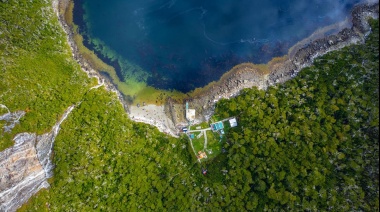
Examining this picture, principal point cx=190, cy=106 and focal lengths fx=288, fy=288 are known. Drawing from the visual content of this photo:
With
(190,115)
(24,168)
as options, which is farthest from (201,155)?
(24,168)

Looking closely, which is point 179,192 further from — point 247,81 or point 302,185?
point 247,81

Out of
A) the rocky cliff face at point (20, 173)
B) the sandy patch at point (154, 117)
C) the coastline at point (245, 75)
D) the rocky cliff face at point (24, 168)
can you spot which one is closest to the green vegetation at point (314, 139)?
the coastline at point (245, 75)

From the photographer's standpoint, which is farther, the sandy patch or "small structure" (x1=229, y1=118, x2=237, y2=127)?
the sandy patch

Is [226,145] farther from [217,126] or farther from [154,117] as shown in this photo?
[154,117]

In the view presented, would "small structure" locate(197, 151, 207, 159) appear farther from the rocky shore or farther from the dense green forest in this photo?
the rocky shore

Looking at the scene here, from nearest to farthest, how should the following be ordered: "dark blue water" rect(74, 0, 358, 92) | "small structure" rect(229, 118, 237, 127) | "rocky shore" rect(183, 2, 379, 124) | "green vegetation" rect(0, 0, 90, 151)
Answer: "green vegetation" rect(0, 0, 90, 151) → "small structure" rect(229, 118, 237, 127) → "rocky shore" rect(183, 2, 379, 124) → "dark blue water" rect(74, 0, 358, 92)

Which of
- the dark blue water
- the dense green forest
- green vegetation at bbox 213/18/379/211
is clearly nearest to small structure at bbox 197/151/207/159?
the dense green forest

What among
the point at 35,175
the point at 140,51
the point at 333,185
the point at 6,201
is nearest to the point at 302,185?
the point at 333,185
